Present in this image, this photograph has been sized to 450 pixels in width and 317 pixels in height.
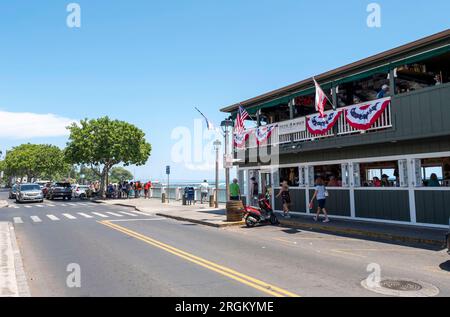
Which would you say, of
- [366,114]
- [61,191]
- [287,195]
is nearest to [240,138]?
[287,195]

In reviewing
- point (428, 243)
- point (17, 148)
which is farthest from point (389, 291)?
point (17, 148)

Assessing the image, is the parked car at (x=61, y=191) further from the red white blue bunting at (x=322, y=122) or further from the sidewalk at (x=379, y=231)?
the red white blue bunting at (x=322, y=122)

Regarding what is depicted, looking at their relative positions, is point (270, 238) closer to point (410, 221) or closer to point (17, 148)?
point (410, 221)

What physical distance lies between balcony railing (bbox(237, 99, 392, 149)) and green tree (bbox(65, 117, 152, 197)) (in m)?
22.1

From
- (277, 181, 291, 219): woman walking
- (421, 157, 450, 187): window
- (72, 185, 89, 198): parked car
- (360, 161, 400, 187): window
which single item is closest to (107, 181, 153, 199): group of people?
(72, 185, 89, 198): parked car

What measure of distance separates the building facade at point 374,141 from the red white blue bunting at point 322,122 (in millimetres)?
45

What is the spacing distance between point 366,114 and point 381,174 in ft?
14.9

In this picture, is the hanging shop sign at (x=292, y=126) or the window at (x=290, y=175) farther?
the window at (x=290, y=175)

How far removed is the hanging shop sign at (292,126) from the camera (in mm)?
17594

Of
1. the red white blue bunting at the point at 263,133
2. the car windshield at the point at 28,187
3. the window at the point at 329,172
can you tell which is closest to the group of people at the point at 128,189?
the car windshield at the point at 28,187

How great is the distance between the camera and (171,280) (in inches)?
271

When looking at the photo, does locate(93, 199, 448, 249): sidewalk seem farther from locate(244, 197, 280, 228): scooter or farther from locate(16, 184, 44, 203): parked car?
locate(16, 184, 44, 203): parked car

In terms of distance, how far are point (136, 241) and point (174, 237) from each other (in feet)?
4.69

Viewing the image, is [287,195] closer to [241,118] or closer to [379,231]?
[379,231]
